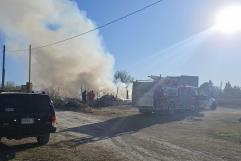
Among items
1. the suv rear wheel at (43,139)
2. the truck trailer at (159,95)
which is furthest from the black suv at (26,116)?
the truck trailer at (159,95)

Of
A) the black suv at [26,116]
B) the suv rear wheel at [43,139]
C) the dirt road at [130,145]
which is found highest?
the black suv at [26,116]

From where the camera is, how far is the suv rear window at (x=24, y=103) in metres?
14.0

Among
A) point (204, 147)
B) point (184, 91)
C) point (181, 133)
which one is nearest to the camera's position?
point (204, 147)

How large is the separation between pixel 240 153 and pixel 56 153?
5.59m

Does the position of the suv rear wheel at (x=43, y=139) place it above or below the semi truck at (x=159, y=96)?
below

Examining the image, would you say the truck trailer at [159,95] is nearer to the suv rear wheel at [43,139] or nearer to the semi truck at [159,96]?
the semi truck at [159,96]

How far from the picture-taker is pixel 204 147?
1510cm

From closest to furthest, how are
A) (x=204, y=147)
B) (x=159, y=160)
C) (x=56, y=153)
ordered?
(x=159, y=160) → (x=56, y=153) → (x=204, y=147)

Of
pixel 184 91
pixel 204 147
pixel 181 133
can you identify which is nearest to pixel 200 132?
pixel 181 133

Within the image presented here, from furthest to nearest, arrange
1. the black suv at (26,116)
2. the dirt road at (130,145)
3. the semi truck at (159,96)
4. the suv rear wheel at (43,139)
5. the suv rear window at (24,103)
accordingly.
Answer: the semi truck at (159,96) < the suv rear wheel at (43,139) < the suv rear window at (24,103) < the black suv at (26,116) < the dirt road at (130,145)

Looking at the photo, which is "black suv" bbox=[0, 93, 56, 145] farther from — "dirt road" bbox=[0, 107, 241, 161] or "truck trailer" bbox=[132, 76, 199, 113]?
"truck trailer" bbox=[132, 76, 199, 113]

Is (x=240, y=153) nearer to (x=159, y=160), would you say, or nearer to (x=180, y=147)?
(x=180, y=147)

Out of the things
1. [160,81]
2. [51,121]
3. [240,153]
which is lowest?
[240,153]

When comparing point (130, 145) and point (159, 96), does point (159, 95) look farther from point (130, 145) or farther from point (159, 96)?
point (130, 145)
